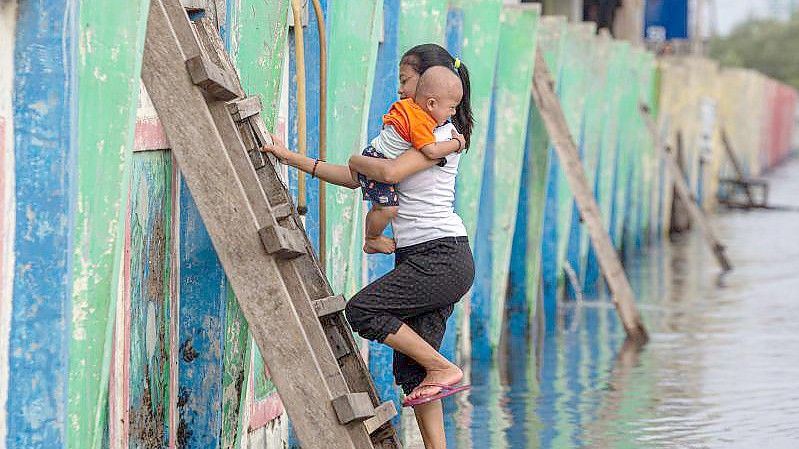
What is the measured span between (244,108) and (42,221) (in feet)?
3.53

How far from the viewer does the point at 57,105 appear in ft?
12.8

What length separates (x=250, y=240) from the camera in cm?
473

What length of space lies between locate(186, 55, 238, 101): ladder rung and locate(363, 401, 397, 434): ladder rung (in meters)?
0.95

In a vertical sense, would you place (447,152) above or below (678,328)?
above

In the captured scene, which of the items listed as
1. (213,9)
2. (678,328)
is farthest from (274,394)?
(678,328)

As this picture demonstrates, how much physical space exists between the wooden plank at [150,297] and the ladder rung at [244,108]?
0.39 metres

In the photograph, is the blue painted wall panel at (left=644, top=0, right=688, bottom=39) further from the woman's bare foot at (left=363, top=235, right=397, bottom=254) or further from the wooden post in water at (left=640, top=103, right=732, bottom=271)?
the woman's bare foot at (left=363, top=235, right=397, bottom=254)

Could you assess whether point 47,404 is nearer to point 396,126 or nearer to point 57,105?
point 57,105

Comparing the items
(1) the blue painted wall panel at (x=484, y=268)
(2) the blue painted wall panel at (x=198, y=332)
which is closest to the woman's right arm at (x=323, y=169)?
(2) the blue painted wall panel at (x=198, y=332)

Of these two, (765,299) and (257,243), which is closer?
(257,243)

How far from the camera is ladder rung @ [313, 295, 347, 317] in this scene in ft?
16.0

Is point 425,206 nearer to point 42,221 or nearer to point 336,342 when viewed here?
point 336,342

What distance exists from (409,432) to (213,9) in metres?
3.18

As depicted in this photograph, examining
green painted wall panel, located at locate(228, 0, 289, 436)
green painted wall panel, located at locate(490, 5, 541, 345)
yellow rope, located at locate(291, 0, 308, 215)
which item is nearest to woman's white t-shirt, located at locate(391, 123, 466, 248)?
yellow rope, located at locate(291, 0, 308, 215)
